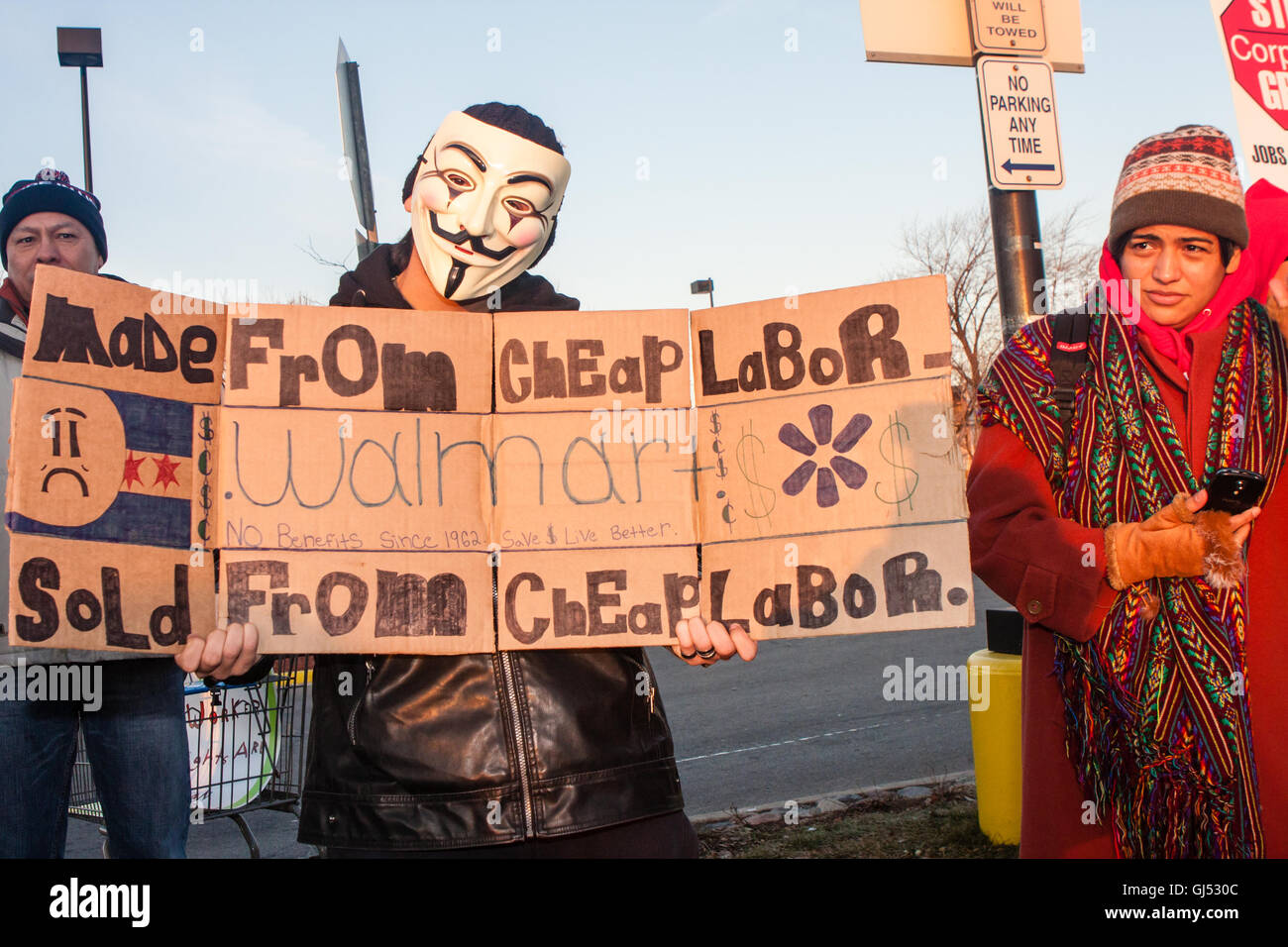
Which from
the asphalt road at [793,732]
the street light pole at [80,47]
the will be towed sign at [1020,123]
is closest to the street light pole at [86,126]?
the street light pole at [80,47]

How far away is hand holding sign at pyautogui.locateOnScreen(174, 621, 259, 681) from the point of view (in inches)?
89.8

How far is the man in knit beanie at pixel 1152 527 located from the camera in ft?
7.52

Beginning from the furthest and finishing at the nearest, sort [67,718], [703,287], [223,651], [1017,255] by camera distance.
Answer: [703,287], [1017,255], [67,718], [223,651]

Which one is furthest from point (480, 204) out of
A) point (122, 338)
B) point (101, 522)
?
point (101, 522)

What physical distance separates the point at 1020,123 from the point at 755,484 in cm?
314

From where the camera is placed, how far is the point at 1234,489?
221 cm

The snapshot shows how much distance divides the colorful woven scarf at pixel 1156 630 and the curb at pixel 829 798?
3460 millimetres

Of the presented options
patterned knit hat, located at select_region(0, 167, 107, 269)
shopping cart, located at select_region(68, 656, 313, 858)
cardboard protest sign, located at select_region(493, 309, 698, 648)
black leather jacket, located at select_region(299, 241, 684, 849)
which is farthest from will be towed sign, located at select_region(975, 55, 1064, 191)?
shopping cart, located at select_region(68, 656, 313, 858)

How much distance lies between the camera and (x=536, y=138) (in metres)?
2.75

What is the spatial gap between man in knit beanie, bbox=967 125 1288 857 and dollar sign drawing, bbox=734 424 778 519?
49cm

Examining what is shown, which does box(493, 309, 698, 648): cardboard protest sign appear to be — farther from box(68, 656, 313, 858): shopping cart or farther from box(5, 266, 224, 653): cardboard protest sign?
box(68, 656, 313, 858): shopping cart

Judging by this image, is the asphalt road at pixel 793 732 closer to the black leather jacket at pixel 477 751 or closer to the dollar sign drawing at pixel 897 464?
the black leather jacket at pixel 477 751

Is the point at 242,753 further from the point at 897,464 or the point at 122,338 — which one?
the point at 897,464
